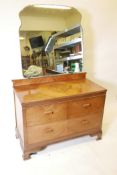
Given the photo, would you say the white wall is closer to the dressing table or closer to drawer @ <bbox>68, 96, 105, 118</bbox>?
the dressing table

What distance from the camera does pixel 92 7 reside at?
2.31 m

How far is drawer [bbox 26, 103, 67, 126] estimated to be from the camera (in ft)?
5.29

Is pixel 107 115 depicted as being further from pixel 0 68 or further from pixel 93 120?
pixel 0 68

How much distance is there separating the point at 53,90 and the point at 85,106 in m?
0.39

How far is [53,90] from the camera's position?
185 cm

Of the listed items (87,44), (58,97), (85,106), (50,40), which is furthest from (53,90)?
(87,44)

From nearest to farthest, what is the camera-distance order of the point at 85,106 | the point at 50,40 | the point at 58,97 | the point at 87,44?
the point at 58,97, the point at 85,106, the point at 50,40, the point at 87,44

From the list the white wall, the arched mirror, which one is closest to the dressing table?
the arched mirror

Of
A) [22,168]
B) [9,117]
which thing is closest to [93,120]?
[22,168]

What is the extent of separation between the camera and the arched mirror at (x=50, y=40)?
198cm

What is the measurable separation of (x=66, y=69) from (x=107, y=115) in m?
1.01

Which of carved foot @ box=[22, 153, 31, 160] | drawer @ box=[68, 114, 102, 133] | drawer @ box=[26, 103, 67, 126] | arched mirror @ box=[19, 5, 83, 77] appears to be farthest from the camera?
arched mirror @ box=[19, 5, 83, 77]

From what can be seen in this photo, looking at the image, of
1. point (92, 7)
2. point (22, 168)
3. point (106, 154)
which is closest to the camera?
point (22, 168)

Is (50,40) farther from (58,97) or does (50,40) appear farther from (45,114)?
(45,114)
